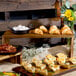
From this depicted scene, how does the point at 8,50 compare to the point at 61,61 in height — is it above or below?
above

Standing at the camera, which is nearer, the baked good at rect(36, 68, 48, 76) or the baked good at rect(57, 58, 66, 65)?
the baked good at rect(36, 68, 48, 76)

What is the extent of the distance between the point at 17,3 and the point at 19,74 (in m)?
2.89

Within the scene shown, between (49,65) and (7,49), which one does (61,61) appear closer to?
(49,65)

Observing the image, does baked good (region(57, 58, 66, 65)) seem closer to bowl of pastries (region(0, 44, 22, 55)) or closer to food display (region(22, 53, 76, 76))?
food display (region(22, 53, 76, 76))

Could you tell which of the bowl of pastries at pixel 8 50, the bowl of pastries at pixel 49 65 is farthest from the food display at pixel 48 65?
the bowl of pastries at pixel 8 50

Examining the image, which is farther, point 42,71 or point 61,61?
point 61,61

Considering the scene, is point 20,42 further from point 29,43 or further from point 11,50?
point 11,50

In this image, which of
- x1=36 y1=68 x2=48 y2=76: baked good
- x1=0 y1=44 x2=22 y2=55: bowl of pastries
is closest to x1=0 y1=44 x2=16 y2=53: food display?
x1=0 y1=44 x2=22 y2=55: bowl of pastries

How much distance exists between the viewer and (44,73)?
269 cm

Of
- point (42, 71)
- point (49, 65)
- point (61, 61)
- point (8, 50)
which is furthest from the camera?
point (8, 50)

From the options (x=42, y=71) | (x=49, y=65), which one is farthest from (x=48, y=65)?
(x=42, y=71)

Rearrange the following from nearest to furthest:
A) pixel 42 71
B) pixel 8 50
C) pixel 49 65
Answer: pixel 42 71 → pixel 49 65 → pixel 8 50

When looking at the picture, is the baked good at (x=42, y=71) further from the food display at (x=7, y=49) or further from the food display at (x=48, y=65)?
the food display at (x=7, y=49)

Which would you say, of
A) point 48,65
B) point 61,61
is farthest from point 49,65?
point 61,61
